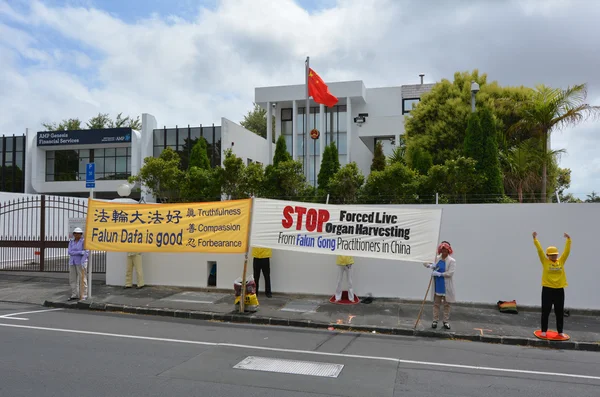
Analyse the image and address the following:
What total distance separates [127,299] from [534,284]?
9.75 m

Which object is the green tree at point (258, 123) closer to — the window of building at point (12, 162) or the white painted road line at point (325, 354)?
the window of building at point (12, 162)

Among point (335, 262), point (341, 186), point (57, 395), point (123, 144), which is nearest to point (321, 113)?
point (123, 144)

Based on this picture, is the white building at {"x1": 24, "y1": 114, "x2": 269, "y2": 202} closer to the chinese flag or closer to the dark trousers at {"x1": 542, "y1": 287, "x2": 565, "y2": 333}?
the chinese flag

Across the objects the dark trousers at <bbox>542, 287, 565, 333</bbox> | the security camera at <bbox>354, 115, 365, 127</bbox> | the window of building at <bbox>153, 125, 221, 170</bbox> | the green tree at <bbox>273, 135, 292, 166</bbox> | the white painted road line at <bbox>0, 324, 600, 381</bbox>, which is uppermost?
the security camera at <bbox>354, 115, 365, 127</bbox>

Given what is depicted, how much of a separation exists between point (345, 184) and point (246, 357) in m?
7.73

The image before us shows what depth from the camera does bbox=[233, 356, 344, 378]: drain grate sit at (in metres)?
6.14

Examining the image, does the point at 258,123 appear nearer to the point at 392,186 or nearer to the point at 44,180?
the point at 44,180

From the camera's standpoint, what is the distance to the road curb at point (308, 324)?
8398 millimetres

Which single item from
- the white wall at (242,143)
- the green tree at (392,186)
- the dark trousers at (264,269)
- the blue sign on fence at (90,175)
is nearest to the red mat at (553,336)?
the green tree at (392,186)

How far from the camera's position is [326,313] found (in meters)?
10.2

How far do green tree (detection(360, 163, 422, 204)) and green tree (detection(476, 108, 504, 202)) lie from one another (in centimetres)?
273

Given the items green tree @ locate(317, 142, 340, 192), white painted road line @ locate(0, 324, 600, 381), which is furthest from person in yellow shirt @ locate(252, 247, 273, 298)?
green tree @ locate(317, 142, 340, 192)

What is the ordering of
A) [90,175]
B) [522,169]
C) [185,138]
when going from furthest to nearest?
[185,138], [522,169], [90,175]

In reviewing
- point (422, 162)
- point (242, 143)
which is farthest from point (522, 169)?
point (242, 143)
